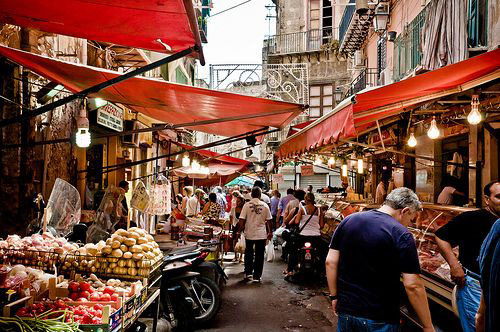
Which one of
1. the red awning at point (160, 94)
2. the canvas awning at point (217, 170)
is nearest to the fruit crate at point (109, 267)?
the red awning at point (160, 94)

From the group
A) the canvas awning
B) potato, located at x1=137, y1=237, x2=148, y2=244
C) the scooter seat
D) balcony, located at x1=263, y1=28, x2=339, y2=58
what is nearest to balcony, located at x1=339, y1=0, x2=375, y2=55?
balcony, located at x1=263, y1=28, x2=339, y2=58

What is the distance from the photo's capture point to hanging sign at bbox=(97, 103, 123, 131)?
10.5 m

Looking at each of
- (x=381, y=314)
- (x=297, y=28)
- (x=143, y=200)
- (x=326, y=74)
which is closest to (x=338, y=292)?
(x=381, y=314)

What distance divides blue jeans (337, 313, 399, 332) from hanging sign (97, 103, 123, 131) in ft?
25.9

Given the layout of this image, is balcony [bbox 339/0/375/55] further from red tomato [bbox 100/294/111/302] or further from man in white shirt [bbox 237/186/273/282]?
red tomato [bbox 100/294/111/302]

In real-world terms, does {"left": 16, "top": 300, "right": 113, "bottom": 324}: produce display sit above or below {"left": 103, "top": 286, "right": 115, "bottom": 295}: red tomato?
below

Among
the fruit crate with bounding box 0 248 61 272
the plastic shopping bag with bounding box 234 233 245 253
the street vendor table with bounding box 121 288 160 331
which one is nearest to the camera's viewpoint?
the street vendor table with bounding box 121 288 160 331

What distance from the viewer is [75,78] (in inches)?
256

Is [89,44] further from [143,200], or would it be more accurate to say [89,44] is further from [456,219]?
[456,219]

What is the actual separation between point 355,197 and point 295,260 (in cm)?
706

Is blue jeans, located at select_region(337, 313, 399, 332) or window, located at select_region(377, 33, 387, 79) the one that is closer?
blue jeans, located at select_region(337, 313, 399, 332)

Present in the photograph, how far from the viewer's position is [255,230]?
1048cm

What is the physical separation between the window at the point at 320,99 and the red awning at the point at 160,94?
2329 cm

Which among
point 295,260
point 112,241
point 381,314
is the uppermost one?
point 112,241
